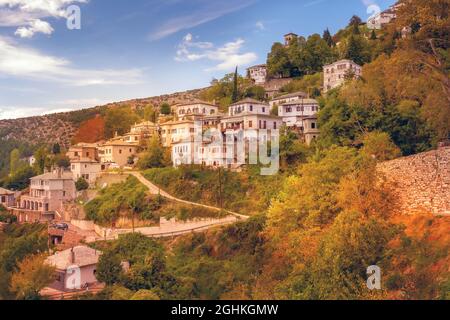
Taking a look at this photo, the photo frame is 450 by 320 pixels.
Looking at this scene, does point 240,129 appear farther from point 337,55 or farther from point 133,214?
point 337,55

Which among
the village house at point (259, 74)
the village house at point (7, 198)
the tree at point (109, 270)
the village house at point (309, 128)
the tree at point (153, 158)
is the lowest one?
the tree at point (109, 270)

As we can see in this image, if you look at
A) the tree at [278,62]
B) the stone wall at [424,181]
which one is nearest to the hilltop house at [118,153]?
the tree at [278,62]

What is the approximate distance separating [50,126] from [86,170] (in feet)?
199

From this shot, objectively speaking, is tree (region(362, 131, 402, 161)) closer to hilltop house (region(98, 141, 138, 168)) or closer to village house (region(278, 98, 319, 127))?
village house (region(278, 98, 319, 127))

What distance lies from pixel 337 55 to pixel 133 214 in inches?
1476

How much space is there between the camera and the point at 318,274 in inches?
635

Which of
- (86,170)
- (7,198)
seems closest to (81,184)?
(86,170)

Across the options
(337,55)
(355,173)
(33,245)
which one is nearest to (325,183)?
(355,173)

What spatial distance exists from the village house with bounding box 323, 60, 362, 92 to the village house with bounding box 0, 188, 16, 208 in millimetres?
36417

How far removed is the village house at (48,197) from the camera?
155ft

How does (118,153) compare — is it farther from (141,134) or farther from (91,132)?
(91,132)

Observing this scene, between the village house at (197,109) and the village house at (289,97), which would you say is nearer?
the village house at (289,97)

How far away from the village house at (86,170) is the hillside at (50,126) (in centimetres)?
4569

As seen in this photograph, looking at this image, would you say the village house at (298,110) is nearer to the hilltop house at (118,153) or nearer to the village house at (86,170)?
the hilltop house at (118,153)
